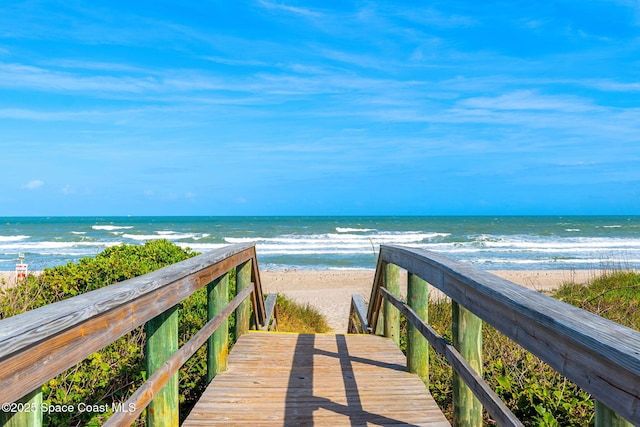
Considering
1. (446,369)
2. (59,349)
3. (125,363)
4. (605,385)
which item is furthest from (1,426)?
(446,369)

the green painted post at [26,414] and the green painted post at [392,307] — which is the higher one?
the green painted post at [26,414]

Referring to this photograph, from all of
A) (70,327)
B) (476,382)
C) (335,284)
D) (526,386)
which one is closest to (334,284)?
(335,284)

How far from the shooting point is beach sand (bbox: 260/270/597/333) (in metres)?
13.6

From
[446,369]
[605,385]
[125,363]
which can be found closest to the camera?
[605,385]

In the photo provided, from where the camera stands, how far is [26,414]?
129 centimetres

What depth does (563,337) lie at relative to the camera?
1.46 m

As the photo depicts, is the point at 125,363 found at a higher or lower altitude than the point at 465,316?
lower

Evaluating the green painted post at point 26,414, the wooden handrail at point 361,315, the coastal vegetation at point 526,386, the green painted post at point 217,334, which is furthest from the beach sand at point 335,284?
the green painted post at point 26,414

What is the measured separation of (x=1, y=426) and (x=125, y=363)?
3.53m

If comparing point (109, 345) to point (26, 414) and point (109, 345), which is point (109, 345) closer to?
point (109, 345)

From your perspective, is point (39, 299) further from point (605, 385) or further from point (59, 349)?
point (605, 385)

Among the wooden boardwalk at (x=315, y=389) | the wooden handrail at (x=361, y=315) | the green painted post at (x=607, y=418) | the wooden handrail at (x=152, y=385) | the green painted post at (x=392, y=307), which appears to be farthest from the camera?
the wooden handrail at (x=361, y=315)

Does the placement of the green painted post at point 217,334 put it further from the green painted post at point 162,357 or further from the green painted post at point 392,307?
the green painted post at point 392,307

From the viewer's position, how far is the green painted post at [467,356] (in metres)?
2.70
